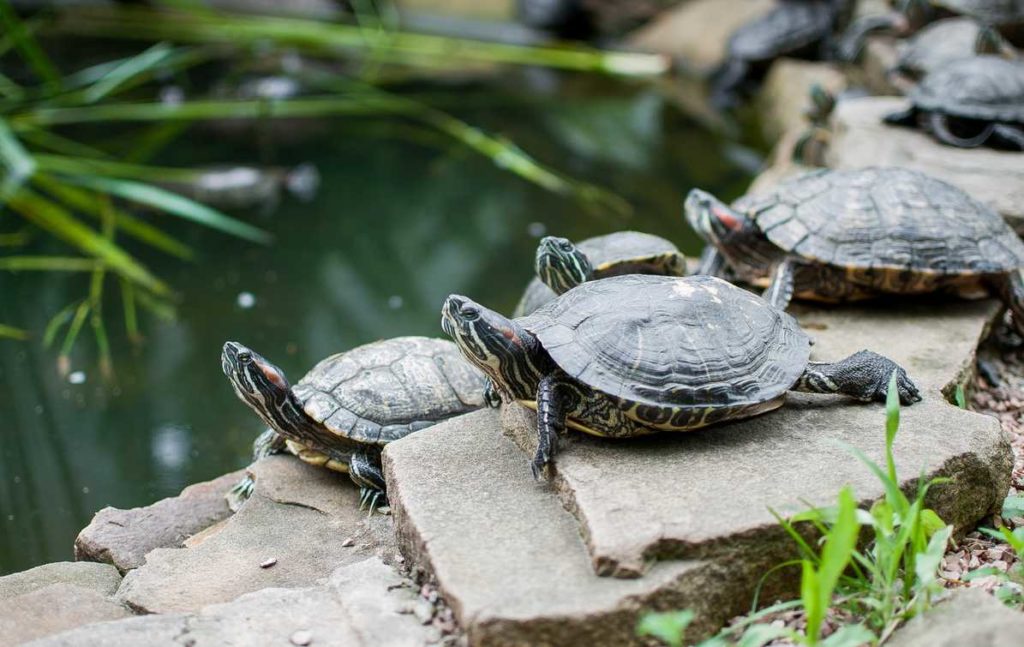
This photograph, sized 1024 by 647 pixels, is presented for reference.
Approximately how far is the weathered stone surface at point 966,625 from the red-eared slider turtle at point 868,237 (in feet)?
6.06

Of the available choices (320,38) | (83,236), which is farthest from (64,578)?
(320,38)

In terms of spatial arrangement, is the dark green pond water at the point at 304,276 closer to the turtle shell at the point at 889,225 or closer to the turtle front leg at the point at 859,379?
the turtle shell at the point at 889,225

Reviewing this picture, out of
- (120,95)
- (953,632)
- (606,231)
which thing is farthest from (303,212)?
(953,632)

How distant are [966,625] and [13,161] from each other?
5595mm

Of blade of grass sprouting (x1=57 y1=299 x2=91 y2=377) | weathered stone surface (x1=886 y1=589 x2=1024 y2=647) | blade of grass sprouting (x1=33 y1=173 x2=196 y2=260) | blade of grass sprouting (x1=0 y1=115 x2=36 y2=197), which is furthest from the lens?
blade of grass sprouting (x1=33 y1=173 x2=196 y2=260)

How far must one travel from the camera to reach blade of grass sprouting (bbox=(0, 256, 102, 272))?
258 inches

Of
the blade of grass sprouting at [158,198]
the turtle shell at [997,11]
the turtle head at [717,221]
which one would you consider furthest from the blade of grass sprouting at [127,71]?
the turtle shell at [997,11]

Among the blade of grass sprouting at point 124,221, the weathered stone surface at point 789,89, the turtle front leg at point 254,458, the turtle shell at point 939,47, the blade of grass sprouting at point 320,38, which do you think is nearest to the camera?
the turtle front leg at point 254,458

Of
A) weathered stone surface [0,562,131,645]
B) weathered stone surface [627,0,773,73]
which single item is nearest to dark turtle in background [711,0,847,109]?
weathered stone surface [627,0,773,73]

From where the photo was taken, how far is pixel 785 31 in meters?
11.0

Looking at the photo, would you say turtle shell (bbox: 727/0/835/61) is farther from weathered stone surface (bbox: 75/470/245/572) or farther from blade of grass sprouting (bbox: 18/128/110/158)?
weathered stone surface (bbox: 75/470/245/572)

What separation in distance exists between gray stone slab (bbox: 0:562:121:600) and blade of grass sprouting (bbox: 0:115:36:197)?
9.53 feet

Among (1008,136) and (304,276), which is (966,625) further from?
(304,276)

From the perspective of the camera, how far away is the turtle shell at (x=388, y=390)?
388 centimetres
